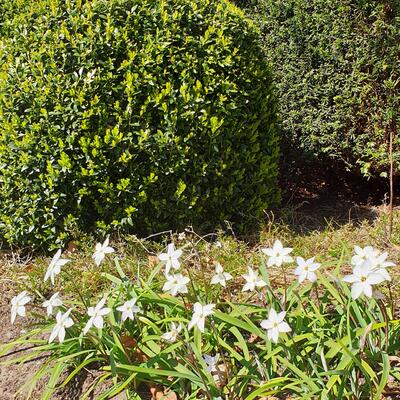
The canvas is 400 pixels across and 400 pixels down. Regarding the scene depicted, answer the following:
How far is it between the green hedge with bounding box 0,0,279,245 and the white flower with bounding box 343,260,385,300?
1.97 m

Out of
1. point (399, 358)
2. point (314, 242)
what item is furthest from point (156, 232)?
point (399, 358)

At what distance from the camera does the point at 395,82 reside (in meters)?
4.58

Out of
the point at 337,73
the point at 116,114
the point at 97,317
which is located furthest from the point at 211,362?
the point at 337,73

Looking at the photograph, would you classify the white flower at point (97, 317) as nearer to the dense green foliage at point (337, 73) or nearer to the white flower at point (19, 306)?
the white flower at point (19, 306)

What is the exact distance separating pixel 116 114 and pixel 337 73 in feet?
6.62

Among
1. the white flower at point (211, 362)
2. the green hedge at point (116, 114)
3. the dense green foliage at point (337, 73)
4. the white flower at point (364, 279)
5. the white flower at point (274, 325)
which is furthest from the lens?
the dense green foliage at point (337, 73)

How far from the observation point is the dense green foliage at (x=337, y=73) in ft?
15.1

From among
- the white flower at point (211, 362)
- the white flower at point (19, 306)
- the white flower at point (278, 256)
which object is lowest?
the white flower at point (19, 306)

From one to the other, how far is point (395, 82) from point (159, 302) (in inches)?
111

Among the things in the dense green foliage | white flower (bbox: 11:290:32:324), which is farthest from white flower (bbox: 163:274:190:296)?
the dense green foliage

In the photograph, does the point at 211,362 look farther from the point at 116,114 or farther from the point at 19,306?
the point at 116,114

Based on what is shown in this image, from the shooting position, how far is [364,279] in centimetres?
203

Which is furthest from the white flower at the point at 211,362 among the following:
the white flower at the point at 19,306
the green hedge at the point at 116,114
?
the green hedge at the point at 116,114

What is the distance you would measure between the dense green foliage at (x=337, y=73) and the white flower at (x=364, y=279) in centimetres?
286
